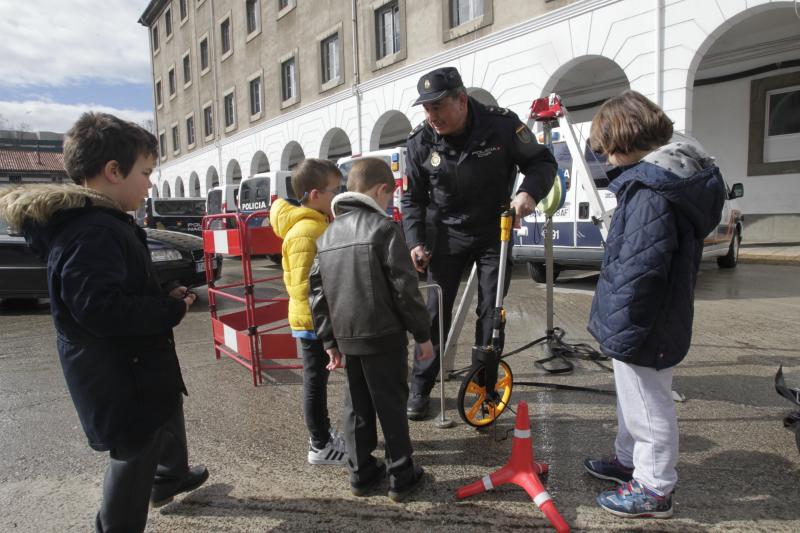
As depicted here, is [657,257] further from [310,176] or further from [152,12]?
[152,12]

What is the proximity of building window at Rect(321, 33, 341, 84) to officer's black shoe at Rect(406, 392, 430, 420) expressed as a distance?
16482 mm

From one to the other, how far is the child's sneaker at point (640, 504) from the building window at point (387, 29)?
600 inches

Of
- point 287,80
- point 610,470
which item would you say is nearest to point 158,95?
point 287,80

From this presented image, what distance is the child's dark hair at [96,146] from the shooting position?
6.16ft


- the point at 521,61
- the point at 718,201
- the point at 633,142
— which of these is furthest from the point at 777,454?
the point at 521,61

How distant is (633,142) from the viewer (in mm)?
2164

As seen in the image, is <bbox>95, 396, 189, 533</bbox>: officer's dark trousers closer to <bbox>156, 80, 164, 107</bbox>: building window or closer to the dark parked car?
the dark parked car

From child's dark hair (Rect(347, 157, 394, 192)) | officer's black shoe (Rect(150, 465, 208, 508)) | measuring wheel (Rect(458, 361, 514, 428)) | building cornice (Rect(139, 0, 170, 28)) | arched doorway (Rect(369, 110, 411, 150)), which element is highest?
building cornice (Rect(139, 0, 170, 28))

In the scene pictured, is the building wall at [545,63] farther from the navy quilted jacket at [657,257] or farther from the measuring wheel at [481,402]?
the navy quilted jacket at [657,257]

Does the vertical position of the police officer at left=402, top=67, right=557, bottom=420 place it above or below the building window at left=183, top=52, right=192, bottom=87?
below

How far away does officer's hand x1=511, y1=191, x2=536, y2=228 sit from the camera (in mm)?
2852

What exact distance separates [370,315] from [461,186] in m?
1.24

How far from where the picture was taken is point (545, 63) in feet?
37.7

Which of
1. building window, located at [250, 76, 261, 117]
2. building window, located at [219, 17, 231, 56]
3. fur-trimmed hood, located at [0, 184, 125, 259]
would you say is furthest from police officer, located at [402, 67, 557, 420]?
building window, located at [219, 17, 231, 56]
